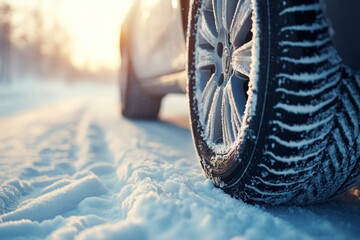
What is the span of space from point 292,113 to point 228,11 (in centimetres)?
63

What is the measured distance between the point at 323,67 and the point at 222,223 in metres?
0.62

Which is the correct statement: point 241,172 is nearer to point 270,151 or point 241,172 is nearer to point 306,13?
point 270,151

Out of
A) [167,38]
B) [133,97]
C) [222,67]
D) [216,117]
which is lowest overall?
[133,97]

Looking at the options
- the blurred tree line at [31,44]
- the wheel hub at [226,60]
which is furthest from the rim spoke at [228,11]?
the blurred tree line at [31,44]

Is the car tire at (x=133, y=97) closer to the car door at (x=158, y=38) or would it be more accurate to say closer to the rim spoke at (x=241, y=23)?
the car door at (x=158, y=38)

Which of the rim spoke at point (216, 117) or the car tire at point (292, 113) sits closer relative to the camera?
the car tire at point (292, 113)

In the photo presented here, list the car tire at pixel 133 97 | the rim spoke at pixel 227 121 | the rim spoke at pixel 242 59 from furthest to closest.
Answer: the car tire at pixel 133 97
the rim spoke at pixel 227 121
the rim spoke at pixel 242 59

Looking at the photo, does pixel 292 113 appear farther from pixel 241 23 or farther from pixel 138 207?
pixel 138 207

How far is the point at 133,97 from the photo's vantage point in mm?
4844

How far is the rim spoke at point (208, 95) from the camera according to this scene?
170 centimetres

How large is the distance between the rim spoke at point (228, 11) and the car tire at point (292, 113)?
9cm

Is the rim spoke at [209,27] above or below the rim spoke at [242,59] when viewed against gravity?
above

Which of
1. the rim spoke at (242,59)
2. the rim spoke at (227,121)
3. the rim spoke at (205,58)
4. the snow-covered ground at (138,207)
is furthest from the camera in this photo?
the rim spoke at (205,58)

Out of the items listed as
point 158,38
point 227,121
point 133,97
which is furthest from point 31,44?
point 227,121
